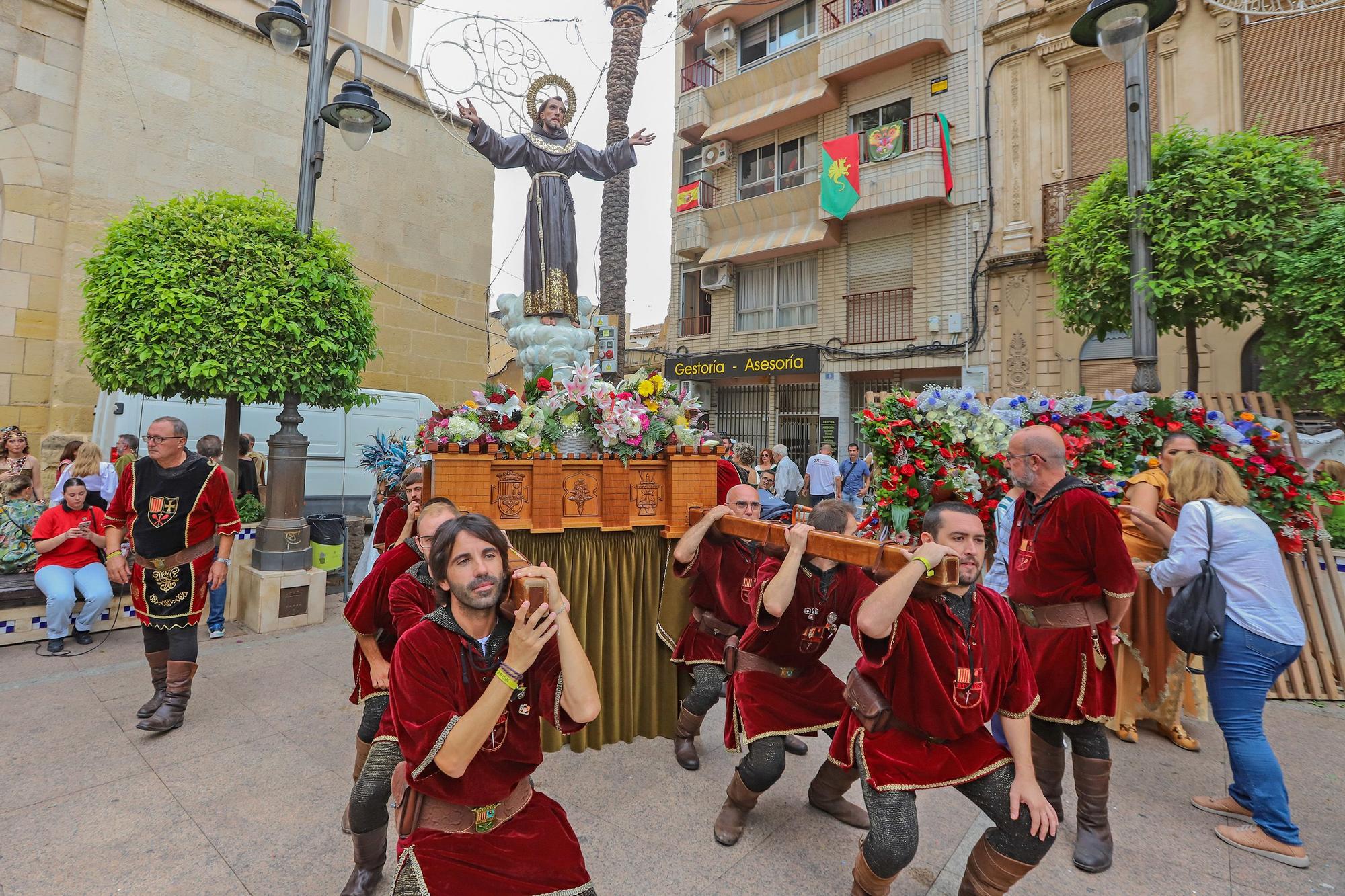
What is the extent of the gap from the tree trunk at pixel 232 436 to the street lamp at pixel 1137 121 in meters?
8.68

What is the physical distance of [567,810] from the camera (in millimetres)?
3172

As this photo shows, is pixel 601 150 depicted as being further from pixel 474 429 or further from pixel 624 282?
pixel 624 282

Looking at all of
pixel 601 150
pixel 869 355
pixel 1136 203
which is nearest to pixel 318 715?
pixel 601 150

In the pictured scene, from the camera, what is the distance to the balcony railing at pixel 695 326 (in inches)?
710

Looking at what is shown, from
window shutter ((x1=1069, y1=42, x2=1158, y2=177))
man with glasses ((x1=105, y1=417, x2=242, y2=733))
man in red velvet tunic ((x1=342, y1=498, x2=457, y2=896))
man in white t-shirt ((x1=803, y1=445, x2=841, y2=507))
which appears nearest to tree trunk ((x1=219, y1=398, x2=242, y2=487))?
man with glasses ((x1=105, y1=417, x2=242, y2=733))

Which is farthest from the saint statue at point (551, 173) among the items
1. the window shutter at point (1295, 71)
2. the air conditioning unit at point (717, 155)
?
the air conditioning unit at point (717, 155)

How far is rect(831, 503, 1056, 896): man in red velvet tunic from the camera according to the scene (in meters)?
2.17

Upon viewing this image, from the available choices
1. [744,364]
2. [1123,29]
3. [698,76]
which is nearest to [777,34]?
[698,76]

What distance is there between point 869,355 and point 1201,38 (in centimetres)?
749

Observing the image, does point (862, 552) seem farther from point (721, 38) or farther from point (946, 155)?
point (721, 38)

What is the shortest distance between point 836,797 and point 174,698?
390 cm

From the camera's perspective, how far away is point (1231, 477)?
3.14 meters

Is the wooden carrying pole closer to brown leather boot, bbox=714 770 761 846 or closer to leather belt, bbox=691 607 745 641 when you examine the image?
leather belt, bbox=691 607 745 641

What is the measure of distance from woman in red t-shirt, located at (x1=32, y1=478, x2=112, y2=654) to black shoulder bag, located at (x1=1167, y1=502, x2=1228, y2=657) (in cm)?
748
